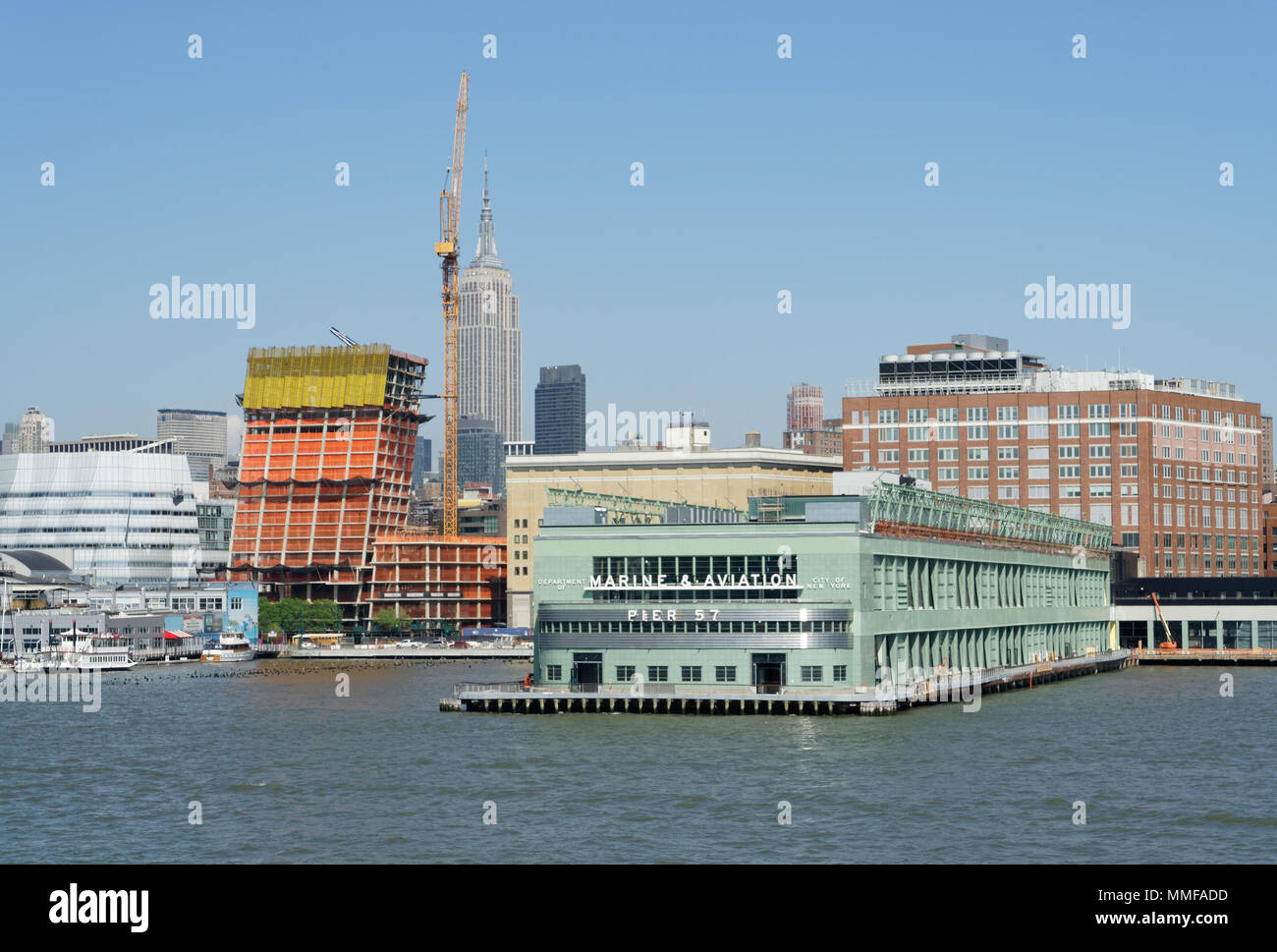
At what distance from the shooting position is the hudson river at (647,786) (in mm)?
53250

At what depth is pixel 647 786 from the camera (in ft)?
219

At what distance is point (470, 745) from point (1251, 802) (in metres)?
38.2

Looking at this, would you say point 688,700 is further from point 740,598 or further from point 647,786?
point 647,786

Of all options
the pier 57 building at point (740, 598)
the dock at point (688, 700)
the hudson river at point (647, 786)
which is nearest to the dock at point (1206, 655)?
the hudson river at point (647, 786)

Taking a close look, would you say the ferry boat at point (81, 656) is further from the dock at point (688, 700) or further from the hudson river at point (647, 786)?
the dock at point (688, 700)

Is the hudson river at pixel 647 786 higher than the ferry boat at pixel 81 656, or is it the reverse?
the hudson river at pixel 647 786

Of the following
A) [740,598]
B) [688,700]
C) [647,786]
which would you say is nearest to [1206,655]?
[740,598]

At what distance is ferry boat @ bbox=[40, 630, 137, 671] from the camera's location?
17625 centimetres

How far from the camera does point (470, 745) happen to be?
83562 millimetres

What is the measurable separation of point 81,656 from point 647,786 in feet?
422

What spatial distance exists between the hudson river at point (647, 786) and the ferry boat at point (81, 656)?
6632cm

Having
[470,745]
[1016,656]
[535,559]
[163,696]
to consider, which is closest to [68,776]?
[470,745]

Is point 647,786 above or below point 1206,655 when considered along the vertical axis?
above

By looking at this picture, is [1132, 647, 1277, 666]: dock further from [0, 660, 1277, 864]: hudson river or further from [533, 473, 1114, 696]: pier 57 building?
[533, 473, 1114, 696]: pier 57 building
